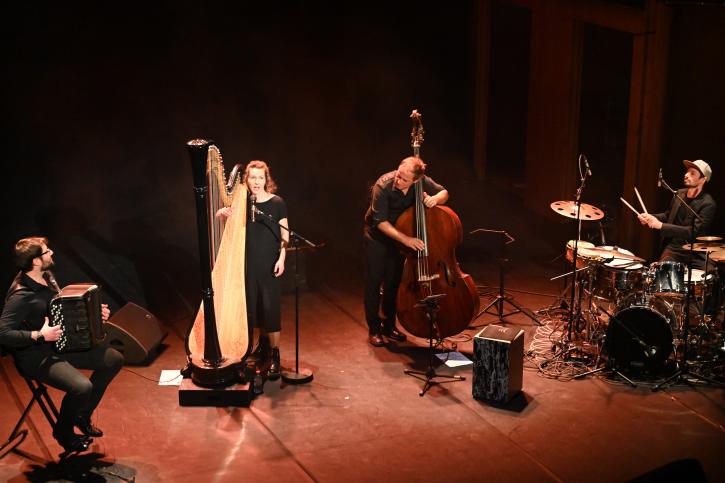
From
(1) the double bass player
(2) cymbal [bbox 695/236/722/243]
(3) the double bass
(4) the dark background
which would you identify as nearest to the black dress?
(1) the double bass player

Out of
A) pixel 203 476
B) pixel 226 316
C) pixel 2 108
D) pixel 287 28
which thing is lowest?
pixel 203 476

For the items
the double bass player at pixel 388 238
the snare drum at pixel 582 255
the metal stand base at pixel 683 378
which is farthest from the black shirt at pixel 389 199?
the metal stand base at pixel 683 378

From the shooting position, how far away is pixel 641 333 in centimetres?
655

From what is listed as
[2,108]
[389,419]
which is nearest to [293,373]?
[389,419]

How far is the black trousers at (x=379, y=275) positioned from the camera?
7.21m

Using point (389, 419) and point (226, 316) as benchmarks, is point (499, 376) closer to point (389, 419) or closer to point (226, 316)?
point (389, 419)

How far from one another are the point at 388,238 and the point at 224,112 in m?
4.46

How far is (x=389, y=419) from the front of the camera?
6.03 meters

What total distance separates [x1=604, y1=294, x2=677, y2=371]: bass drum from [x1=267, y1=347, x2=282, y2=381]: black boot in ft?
8.45

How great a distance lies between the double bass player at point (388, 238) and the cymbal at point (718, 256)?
82.3 inches

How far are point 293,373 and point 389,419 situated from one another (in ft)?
3.40

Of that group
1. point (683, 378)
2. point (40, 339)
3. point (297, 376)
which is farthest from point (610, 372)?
point (40, 339)

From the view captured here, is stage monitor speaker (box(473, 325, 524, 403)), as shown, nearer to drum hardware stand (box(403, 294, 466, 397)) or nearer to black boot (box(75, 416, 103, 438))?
drum hardware stand (box(403, 294, 466, 397))

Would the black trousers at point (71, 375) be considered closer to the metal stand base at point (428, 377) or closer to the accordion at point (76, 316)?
the accordion at point (76, 316)
